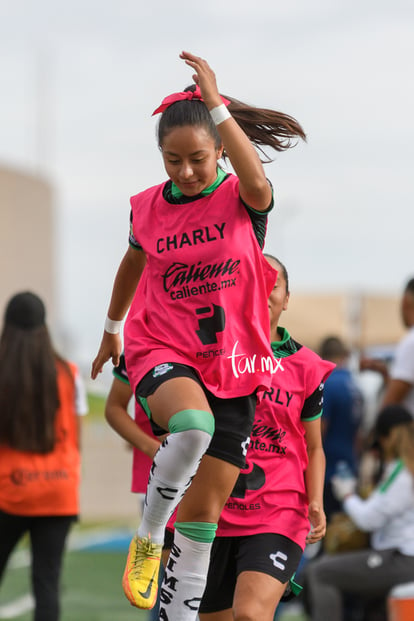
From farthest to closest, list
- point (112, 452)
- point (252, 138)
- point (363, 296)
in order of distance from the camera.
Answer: point (112, 452) < point (363, 296) < point (252, 138)

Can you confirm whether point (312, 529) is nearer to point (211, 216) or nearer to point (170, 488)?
point (170, 488)

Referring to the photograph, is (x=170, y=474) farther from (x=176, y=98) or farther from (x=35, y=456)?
(x=35, y=456)

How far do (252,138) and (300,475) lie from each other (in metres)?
1.37

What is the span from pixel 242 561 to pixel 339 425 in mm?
4287

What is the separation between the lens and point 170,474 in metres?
3.97

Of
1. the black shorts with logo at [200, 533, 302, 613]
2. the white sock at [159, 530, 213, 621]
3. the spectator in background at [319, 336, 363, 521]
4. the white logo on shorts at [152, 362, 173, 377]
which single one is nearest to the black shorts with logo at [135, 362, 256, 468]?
the white logo on shorts at [152, 362, 173, 377]

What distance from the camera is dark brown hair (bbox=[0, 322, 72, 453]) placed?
20.4ft

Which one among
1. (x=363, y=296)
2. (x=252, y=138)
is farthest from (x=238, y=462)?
(x=363, y=296)

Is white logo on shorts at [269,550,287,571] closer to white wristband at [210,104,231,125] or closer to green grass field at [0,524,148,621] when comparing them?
white wristband at [210,104,231,125]

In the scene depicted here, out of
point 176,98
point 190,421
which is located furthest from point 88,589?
point 176,98

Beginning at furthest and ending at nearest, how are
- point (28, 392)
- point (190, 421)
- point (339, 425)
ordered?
point (339, 425)
point (28, 392)
point (190, 421)

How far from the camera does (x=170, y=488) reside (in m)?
4.00

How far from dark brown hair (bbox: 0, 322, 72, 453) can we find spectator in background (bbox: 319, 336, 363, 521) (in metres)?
2.88

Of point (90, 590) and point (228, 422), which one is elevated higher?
point (228, 422)
